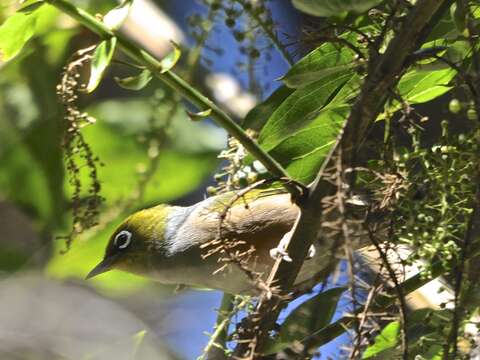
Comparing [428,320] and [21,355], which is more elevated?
[21,355]

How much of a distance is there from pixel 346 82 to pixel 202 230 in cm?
52

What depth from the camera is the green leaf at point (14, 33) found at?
87 centimetres

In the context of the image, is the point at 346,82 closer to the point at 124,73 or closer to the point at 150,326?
the point at 150,326

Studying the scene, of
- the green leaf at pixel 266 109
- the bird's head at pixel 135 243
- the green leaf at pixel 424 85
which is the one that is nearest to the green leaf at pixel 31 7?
the green leaf at pixel 266 109

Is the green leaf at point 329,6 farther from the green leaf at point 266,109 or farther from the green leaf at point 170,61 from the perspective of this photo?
the green leaf at point 266,109

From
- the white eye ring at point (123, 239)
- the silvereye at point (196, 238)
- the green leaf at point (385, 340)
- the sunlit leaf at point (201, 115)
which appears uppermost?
the sunlit leaf at point (201, 115)

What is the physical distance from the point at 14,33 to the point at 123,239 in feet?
2.10

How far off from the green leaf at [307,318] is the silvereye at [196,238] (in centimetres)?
6

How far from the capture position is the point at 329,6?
68cm

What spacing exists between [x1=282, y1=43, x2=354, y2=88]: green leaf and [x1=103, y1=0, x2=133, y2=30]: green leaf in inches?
6.5

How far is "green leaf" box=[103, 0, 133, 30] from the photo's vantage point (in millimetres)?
807

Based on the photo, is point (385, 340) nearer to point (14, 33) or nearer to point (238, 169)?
point (238, 169)

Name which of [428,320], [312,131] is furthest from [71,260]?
[428,320]

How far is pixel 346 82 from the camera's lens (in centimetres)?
87
